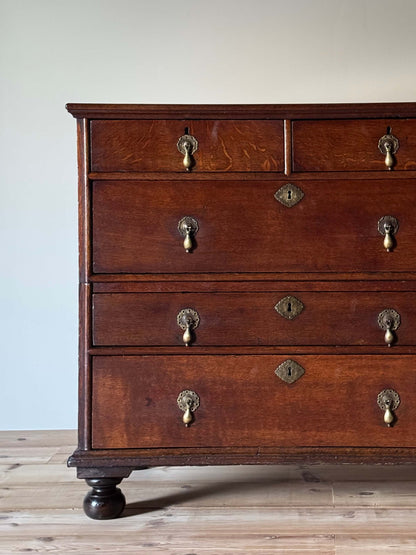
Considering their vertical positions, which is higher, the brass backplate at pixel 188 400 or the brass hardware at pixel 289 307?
the brass hardware at pixel 289 307

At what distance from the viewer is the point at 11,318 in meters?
2.92

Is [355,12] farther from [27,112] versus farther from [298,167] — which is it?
[27,112]

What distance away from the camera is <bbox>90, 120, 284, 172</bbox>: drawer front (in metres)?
2.04

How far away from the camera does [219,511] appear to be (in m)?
2.14

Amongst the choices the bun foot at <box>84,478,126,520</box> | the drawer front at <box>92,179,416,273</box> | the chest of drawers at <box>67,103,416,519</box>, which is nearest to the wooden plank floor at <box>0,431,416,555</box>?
the bun foot at <box>84,478,126,520</box>

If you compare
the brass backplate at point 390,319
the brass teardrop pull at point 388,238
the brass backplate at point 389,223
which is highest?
the brass backplate at point 389,223

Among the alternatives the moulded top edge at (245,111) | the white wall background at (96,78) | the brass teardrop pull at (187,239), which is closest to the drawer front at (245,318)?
the brass teardrop pull at (187,239)

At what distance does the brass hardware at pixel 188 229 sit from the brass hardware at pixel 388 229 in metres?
0.48

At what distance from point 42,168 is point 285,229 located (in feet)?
3.94

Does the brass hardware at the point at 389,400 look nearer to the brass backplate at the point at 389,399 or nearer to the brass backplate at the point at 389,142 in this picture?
the brass backplate at the point at 389,399

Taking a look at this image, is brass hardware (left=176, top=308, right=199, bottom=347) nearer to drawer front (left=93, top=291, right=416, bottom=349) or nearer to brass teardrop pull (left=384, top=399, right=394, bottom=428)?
drawer front (left=93, top=291, right=416, bottom=349)

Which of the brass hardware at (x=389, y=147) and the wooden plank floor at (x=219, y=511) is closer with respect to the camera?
the wooden plank floor at (x=219, y=511)

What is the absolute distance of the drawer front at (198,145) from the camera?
2.04 metres

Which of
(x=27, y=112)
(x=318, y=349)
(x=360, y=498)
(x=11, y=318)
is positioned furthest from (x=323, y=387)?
(x=27, y=112)
